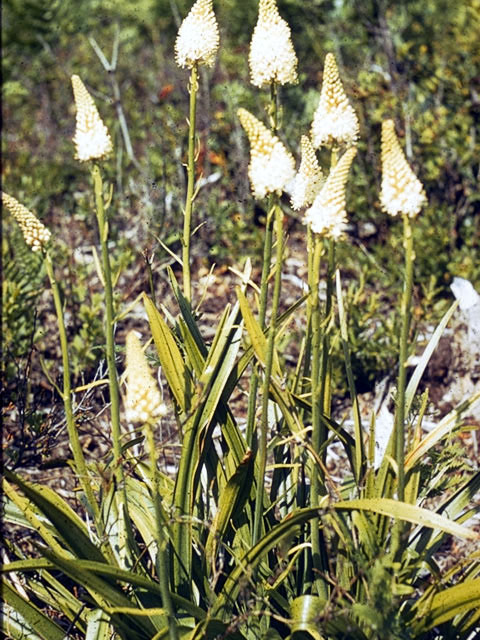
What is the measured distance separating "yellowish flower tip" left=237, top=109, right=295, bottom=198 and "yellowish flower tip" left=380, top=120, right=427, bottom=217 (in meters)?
0.23

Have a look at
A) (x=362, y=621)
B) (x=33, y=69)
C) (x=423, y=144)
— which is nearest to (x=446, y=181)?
(x=423, y=144)

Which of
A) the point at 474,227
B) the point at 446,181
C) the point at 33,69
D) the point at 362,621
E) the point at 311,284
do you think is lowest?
the point at 362,621

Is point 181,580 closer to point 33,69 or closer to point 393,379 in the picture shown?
point 393,379

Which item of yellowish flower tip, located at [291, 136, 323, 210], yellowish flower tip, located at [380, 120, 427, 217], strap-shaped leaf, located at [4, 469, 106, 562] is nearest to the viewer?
yellowish flower tip, located at [380, 120, 427, 217]

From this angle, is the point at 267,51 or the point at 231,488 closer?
the point at 267,51

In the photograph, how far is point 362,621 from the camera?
2.13 m

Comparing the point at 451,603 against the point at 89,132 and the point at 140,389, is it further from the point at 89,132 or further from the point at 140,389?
the point at 89,132

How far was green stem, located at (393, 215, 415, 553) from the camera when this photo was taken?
1800 millimetres

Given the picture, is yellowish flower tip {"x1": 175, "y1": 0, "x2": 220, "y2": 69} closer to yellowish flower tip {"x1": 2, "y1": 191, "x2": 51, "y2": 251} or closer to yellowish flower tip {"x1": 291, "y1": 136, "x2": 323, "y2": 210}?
yellowish flower tip {"x1": 291, "y1": 136, "x2": 323, "y2": 210}

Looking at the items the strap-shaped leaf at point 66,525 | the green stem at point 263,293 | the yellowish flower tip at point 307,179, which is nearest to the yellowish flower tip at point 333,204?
the green stem at point 263,293

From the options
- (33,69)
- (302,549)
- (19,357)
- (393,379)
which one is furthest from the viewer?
(33,69)

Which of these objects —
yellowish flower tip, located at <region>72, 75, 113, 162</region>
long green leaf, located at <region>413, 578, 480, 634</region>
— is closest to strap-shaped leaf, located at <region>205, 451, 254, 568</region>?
long green leaf, located at <region>413, 578, 480, 634</region>

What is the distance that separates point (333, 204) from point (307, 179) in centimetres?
35

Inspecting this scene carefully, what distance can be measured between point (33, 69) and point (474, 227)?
6065mm
